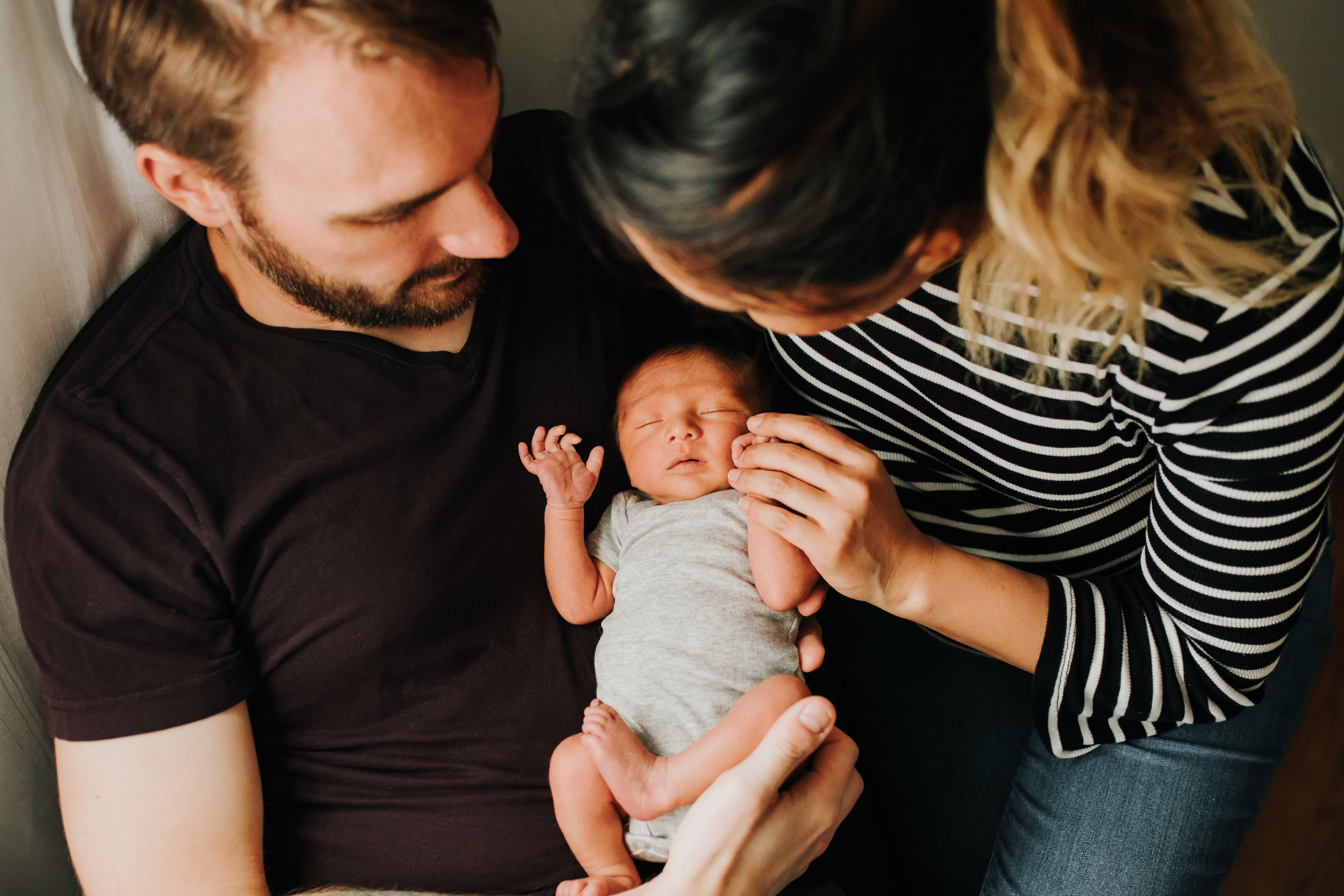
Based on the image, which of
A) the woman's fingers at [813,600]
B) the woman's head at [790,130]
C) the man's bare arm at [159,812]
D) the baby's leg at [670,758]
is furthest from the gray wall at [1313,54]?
the man's bare arm at [159,812]

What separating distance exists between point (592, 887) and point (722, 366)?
70 centimetres

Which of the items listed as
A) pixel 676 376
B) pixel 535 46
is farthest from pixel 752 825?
pixel 535 46

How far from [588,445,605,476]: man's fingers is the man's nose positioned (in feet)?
0.99

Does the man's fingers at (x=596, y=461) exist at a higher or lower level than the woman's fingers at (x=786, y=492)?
lower

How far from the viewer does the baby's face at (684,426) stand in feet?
3.99

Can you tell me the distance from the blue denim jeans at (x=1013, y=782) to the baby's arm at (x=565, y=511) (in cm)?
51

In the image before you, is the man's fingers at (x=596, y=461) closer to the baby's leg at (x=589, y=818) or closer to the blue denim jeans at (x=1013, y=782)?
the baby's leg at (x=589, y=818)

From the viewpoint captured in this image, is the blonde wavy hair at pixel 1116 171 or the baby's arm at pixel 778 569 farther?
the baby's arm at pixel 778 569

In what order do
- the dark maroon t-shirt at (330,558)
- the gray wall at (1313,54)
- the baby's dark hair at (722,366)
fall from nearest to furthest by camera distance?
the dark maroon t-shirt at (330,558), the baby's dark hair at (722,366), the gray wall at (1313,54)

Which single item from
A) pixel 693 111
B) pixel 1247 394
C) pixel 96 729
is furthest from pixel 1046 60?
pixel 96 729

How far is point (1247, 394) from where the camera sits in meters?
0.85

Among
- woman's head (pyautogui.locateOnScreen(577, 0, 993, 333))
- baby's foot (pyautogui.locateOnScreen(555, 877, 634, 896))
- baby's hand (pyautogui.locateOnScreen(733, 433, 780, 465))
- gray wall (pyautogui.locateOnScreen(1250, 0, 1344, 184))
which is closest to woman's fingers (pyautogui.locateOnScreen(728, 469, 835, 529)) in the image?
baby's hand (pyautogui.locateOnScreen(733, 433, 780, 465))

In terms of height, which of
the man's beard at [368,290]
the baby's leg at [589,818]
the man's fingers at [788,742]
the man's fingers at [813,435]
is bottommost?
the baby's leg at [589,818]

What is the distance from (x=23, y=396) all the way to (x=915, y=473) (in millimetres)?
1144
